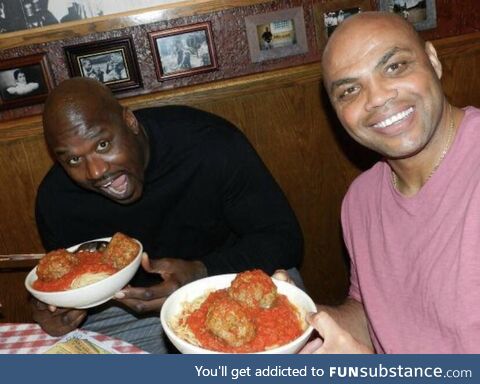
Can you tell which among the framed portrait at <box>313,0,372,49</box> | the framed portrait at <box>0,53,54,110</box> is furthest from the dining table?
the framed portrait at <box>313,0,372,49</box>

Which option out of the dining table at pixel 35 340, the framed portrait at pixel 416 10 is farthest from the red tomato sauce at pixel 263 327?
the framed portrait at pixel 416 10

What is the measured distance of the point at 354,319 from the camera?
1.91 meters

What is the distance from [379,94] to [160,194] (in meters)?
1.22

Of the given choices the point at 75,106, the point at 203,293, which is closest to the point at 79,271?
the point at 203,293

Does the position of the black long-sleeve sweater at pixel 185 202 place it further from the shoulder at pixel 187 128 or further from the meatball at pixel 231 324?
the meatball at pixel 231 324

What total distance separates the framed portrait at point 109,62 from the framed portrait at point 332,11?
3.60 ft

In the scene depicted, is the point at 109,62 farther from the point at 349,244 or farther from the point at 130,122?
the point at 349,244

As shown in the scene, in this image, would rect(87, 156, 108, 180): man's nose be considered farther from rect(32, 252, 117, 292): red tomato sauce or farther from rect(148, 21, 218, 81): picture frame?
rect(148, 21, 218, 81): picture frame

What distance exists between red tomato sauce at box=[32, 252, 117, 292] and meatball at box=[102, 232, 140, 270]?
0.07ft

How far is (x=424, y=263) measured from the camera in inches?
61.2

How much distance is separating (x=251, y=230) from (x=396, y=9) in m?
1.63

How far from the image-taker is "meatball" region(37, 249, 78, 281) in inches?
67.2
